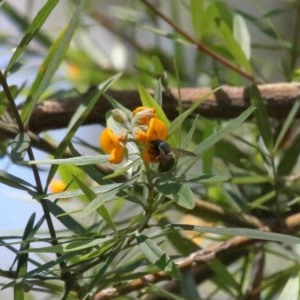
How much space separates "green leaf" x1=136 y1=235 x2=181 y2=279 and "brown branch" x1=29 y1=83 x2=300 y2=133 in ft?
0.60

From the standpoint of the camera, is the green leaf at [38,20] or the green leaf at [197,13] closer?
the green leaf at [38,20]

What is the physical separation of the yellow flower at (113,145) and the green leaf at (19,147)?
0.17 feet

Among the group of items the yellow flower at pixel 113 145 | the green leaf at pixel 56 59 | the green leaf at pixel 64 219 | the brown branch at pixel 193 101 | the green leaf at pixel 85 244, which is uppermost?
the brown branch at pixel 193 101

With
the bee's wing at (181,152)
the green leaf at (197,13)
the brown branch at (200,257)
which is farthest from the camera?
the green leaf at (197,13)

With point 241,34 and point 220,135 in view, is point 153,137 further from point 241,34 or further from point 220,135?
point 241,34

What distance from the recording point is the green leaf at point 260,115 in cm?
41

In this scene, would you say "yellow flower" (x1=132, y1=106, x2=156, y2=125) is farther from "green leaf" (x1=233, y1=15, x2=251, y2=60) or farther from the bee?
"green leaf" (x1=233, y1=15, x2=251, y2=60)

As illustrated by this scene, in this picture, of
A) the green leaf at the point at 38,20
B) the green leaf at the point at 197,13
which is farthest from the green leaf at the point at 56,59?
the green leaf at the point at 197,13

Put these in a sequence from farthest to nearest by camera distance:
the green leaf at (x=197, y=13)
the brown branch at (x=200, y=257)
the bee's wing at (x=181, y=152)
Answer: the green leaf at (x=197, y=13), the brown branch at (x=200, y=257), the bee's wing at (x=181, y=152)

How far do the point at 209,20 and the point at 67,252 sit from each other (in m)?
0.26

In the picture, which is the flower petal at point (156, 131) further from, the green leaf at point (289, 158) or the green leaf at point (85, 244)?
the green leaf at point (289, 158)

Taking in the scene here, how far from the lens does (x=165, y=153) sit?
0.30 metres

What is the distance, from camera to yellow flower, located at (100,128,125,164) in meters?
0.31

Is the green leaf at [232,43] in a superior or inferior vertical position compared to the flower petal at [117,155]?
superior
